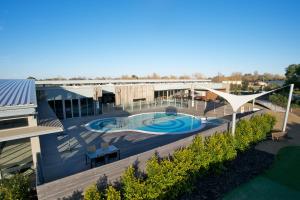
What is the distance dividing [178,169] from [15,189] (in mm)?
5549

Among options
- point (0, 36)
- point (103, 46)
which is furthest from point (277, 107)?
point (0, 36)

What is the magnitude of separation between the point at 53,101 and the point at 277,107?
27.8 meters

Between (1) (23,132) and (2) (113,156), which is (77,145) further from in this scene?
(1) (23,132)

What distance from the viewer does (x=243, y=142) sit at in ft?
36.5

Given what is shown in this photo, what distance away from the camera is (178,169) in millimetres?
7168

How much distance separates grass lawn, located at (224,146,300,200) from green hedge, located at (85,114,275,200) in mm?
1532

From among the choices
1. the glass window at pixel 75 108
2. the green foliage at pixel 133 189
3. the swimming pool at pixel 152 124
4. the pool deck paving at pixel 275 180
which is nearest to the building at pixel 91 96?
the glass window at pixel 75 108

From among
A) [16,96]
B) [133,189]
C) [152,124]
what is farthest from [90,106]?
[133,189]

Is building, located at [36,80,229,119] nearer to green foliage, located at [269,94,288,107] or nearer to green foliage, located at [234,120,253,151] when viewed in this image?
green foliage, located at [234,120,253,151]

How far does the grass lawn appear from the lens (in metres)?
7.36

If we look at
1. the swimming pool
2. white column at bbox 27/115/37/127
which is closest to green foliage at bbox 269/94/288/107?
the swimming pool

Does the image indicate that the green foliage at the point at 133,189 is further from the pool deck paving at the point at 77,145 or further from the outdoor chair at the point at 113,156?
the pool deck paving at the point at 77,145

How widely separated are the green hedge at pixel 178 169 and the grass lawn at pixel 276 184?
5.02ft

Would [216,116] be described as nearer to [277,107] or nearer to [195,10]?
[277,107]
